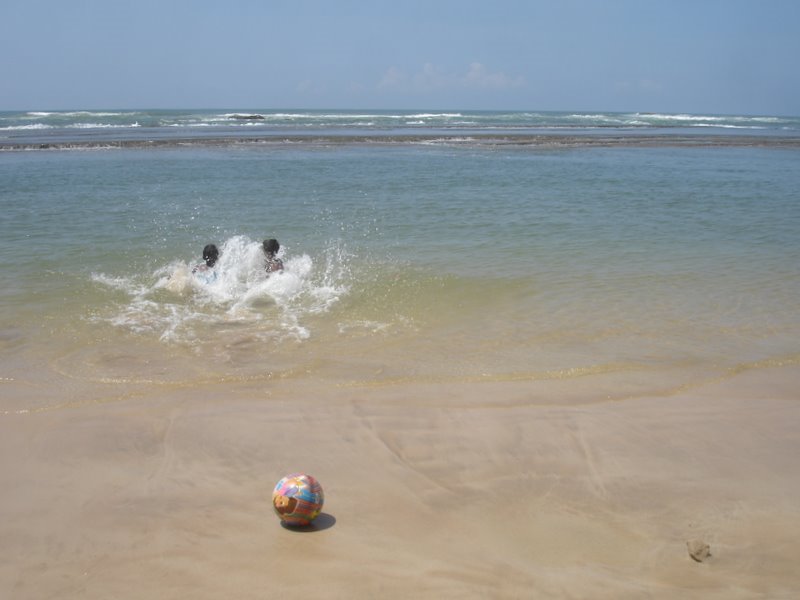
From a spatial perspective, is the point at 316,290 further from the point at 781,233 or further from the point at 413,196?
the point at 781,233

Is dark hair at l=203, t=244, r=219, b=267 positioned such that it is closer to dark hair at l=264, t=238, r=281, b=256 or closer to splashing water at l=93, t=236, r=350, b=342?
splashing water at l=93, t=236, r=350, b=342

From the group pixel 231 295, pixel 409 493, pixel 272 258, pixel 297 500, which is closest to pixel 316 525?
pixel 297 500

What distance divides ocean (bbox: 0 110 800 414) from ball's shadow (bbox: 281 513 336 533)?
221 centimetres

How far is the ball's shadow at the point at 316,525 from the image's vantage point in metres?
4.12

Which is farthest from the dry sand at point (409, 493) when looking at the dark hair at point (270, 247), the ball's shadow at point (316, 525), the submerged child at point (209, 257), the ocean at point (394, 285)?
the dark hair at point (270, 247)

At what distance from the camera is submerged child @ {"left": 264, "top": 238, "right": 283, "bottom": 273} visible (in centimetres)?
1002

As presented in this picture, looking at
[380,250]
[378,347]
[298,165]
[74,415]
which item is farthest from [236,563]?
[298,165]

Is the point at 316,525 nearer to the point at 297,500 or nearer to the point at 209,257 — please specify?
the point at 297,500

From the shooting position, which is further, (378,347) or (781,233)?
(781,233)

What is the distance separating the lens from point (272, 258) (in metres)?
10.2

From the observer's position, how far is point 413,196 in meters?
17.5

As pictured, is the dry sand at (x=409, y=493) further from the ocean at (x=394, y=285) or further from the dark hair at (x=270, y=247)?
the dark hair at (x=270, y=247)

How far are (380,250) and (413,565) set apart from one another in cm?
832

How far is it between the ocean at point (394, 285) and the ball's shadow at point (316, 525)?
2.21 metres
